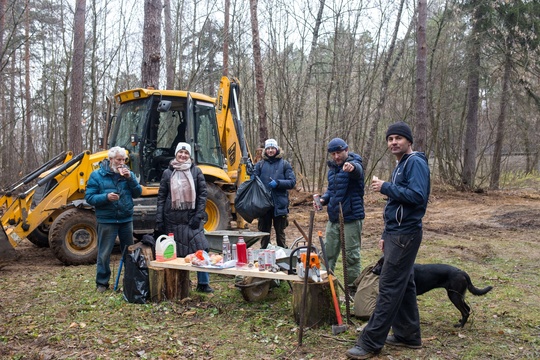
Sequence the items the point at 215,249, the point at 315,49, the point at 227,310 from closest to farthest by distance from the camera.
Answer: the point at 227,310, the point at 215,249, the point at 315,49

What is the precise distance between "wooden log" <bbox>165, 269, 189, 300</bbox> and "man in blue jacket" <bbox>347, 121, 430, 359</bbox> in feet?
7.20

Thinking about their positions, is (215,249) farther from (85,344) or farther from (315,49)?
(315,49)

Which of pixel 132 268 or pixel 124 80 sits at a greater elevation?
pixel 124 80

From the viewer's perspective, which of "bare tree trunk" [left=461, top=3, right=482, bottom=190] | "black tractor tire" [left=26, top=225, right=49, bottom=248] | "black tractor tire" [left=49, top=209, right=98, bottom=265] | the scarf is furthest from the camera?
"bare tree trunk" [left=461, top=3, right=482, bottom=190]

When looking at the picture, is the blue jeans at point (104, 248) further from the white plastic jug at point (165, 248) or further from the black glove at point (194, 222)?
the black glove at point (194, 222)

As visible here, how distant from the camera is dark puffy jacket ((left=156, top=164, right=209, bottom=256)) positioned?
5527 mm

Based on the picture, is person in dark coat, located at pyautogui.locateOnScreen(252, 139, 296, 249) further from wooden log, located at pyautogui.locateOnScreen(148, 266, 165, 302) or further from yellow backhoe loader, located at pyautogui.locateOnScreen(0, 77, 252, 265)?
wooden log, located at pyautogui.locateOnScreen(148, 266, 165, 302)

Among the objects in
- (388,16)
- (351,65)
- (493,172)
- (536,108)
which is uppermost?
(388,16)

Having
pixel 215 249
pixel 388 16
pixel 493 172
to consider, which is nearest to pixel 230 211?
pixel 215 249

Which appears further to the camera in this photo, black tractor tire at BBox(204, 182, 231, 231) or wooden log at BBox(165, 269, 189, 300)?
black tractor tire at BBox(204, 182, 231, 231)

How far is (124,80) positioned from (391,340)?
754 inches

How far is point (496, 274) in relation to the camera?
649 centimetres

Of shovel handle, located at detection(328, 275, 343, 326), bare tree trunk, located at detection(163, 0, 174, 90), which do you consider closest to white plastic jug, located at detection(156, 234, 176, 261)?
shovel handle, located at detection(328, 275, 343, 326)

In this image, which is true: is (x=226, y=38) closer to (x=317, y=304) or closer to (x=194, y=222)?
(x=194, y=222)
